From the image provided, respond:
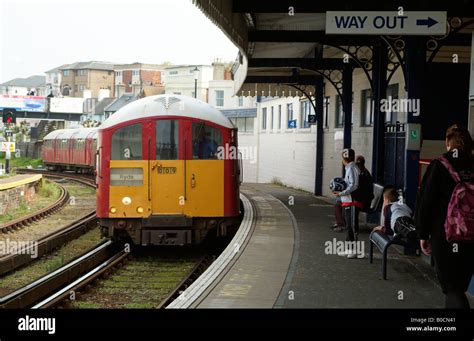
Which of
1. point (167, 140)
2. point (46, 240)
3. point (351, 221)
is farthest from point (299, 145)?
point (351, 221)

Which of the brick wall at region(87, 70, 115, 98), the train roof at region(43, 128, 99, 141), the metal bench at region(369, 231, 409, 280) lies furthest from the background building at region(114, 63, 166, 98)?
the metal bench at region(369, 231, 409, 280)

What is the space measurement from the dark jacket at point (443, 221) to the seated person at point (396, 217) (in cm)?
295

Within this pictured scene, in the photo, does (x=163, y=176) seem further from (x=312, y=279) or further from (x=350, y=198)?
(x=312, y=279)

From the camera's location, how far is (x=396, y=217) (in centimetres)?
919

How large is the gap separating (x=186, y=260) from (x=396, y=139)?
4.60 metres

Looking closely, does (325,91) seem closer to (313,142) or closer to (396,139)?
(313,142)

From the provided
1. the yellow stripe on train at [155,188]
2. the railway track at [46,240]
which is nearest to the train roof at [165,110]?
the yellow stripe on train at [155,188]

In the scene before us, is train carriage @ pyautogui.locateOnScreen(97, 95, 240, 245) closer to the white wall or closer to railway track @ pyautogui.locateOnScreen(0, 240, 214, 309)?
railway track @ pyautogui.locateOnScreen(0, 240, 214, 309)

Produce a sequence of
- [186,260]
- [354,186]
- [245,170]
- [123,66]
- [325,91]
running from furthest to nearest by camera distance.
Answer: [123,66] → [245,170] → [325,91] → [186,260] → [354,186]

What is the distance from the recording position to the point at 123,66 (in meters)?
93.8

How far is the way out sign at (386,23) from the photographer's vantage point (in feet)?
32.6

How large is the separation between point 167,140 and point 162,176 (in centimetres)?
66

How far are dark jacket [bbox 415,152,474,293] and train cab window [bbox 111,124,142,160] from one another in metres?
7.73

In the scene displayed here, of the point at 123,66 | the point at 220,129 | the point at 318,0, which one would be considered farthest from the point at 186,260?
the point at 123,66
